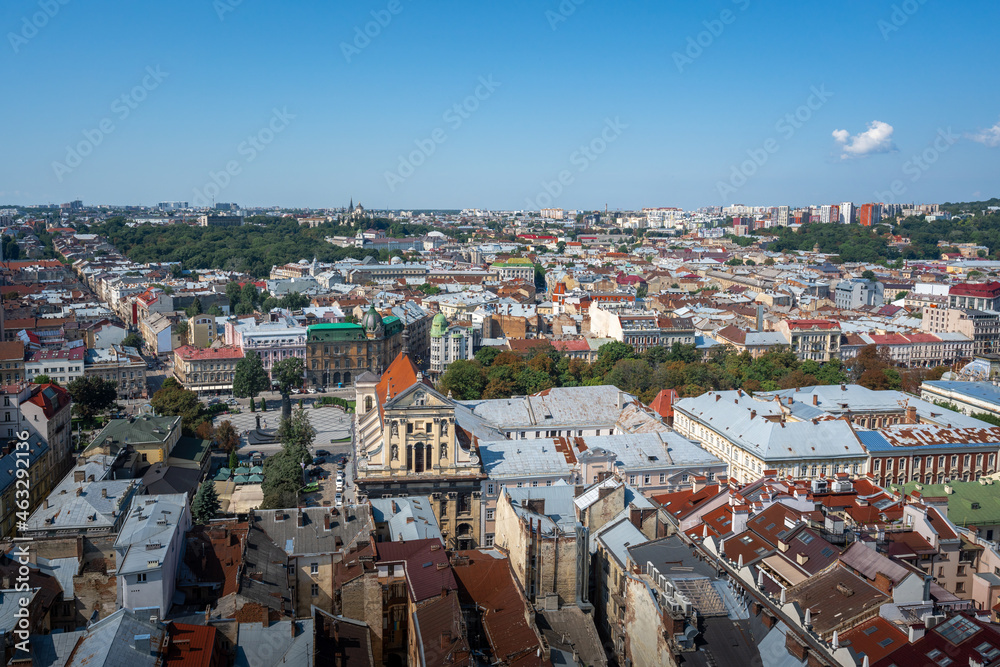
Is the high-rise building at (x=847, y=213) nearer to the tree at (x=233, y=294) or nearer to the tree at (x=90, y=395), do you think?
the tree at (x=233, y=294)

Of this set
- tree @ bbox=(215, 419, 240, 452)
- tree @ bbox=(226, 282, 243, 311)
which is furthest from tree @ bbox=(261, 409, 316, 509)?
tree @ bbox=(226, 282, 243, 311)

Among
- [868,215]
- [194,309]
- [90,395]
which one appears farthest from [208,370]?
[868,215]

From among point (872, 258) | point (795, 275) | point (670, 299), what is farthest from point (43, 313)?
point (872, 258)

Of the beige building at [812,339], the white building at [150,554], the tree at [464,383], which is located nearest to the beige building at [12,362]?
the tree at [464,383]

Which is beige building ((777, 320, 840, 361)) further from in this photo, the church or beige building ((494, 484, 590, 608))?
beige building ((494, 484, 590, 608))

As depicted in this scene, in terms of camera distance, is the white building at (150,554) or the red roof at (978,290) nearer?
the white building at (150,554)

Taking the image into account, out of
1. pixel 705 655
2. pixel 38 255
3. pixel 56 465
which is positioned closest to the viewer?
pixel 705 655

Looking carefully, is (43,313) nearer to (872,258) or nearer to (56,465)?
(56,465)

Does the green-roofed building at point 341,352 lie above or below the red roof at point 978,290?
below
